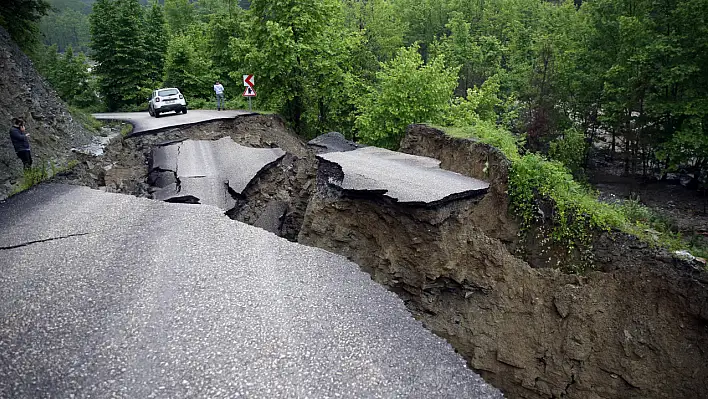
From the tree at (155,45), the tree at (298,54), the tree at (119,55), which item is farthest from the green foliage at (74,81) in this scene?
the tree at (298,54)

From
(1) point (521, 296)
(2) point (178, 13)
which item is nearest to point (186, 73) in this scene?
(1) point (521, 296)

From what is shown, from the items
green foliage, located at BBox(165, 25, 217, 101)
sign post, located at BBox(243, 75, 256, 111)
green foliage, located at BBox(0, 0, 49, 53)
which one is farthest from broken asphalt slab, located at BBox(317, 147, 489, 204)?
green foliage, located at BBox(165, 25, 217, 101)

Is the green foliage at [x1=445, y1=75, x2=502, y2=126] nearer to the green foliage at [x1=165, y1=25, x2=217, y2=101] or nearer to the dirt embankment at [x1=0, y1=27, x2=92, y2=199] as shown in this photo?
A: the dirt embankment at [x1=0, y1=27, x2=92, y2=199]

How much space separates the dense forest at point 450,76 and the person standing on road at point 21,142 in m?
8.95

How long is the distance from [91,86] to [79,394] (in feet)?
103

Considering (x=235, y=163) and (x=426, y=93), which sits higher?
(x=426, y=93)

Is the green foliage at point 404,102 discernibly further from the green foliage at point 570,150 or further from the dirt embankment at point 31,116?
the dirt embankment at point 31,116

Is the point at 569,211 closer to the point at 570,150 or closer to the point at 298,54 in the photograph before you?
the point at 298,54

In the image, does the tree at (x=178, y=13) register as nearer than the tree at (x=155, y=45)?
No

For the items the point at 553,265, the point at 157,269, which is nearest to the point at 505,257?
the point at 553,265

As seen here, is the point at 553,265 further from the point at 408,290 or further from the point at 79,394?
the point at 79,394

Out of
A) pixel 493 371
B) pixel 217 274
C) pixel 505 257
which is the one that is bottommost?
pixel 493 371

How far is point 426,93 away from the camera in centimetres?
1513

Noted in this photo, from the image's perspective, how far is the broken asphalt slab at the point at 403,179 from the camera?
838cm
